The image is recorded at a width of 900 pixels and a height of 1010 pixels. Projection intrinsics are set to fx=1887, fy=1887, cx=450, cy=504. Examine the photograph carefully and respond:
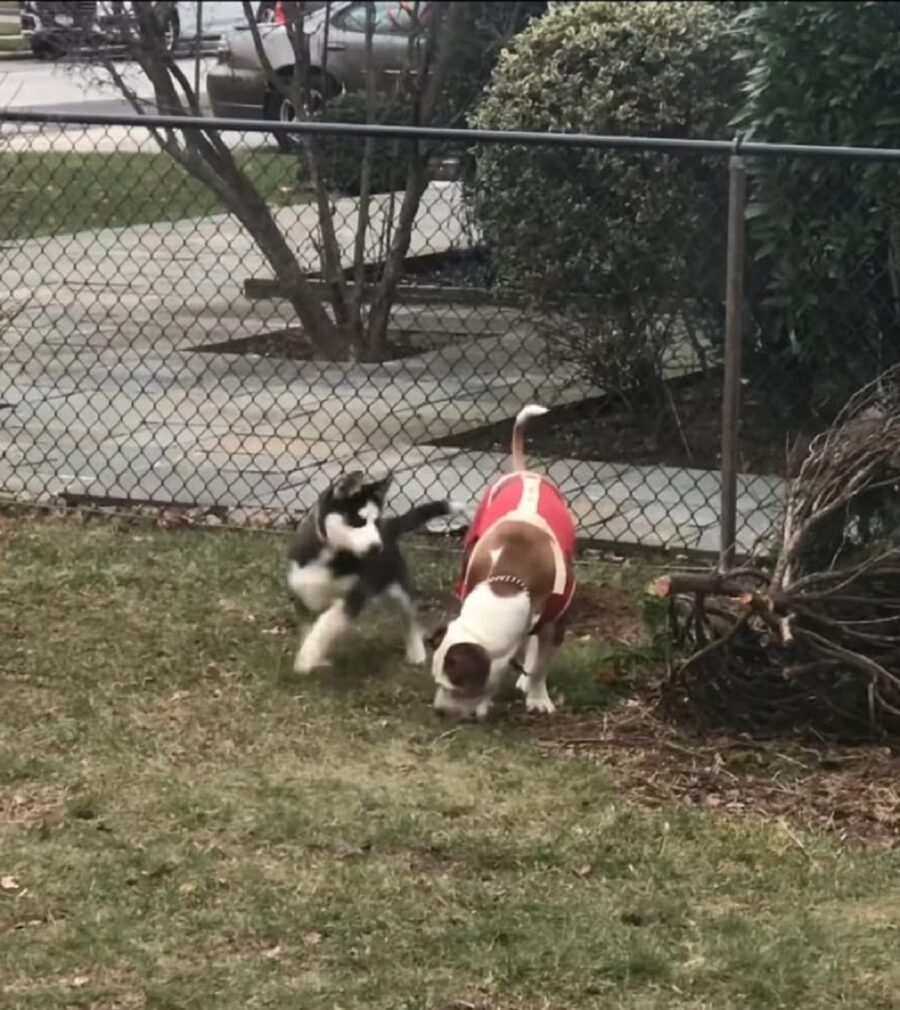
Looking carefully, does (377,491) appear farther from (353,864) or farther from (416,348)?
(416,348)

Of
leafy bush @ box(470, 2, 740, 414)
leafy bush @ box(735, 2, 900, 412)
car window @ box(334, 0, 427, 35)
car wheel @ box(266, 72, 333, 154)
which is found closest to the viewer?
car window @ box(334, 0, 427, 35)

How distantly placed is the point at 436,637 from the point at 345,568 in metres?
0.32

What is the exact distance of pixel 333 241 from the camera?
8.65 meters

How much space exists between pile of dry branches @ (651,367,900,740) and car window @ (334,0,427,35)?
7.36ft

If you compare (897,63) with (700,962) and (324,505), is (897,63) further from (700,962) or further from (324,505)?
(700,962)

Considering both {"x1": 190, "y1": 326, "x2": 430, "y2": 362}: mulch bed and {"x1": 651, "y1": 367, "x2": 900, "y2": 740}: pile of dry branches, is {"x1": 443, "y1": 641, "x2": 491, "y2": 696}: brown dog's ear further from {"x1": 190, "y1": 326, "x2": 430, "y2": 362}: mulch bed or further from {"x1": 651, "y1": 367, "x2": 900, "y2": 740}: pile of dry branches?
{"x1": 190, "y1": 326, "x2": 430, "y2": 362}: mulch bed

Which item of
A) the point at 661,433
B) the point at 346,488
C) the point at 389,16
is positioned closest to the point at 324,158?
the point at 661,433

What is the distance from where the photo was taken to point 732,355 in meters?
5.42

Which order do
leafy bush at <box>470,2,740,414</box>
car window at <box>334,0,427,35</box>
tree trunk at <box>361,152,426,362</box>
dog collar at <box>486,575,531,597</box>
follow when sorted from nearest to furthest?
car window at <box>334,0,427,35</box>, dog collar at <box>486,575,531,597</box>, leafy bush at <box>470,2,740,414</box>, tree trunk at <box>361,152,426,362</box>

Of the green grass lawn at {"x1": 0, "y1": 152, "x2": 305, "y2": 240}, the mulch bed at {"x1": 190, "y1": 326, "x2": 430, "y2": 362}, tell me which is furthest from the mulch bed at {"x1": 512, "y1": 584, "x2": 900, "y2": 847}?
the mulch bed at {"x1": 190, "y1": 326, "x2": 430, "y2": 362}

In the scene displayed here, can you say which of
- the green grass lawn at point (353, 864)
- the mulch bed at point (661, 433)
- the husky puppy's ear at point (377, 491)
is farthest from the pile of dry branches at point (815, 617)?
the mulch bed at point (661, 433)

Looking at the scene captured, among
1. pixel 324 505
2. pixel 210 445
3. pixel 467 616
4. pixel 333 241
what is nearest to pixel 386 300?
pixel 333 241

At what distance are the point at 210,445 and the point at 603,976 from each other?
433 cm

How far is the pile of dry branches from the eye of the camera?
4.59 metres
